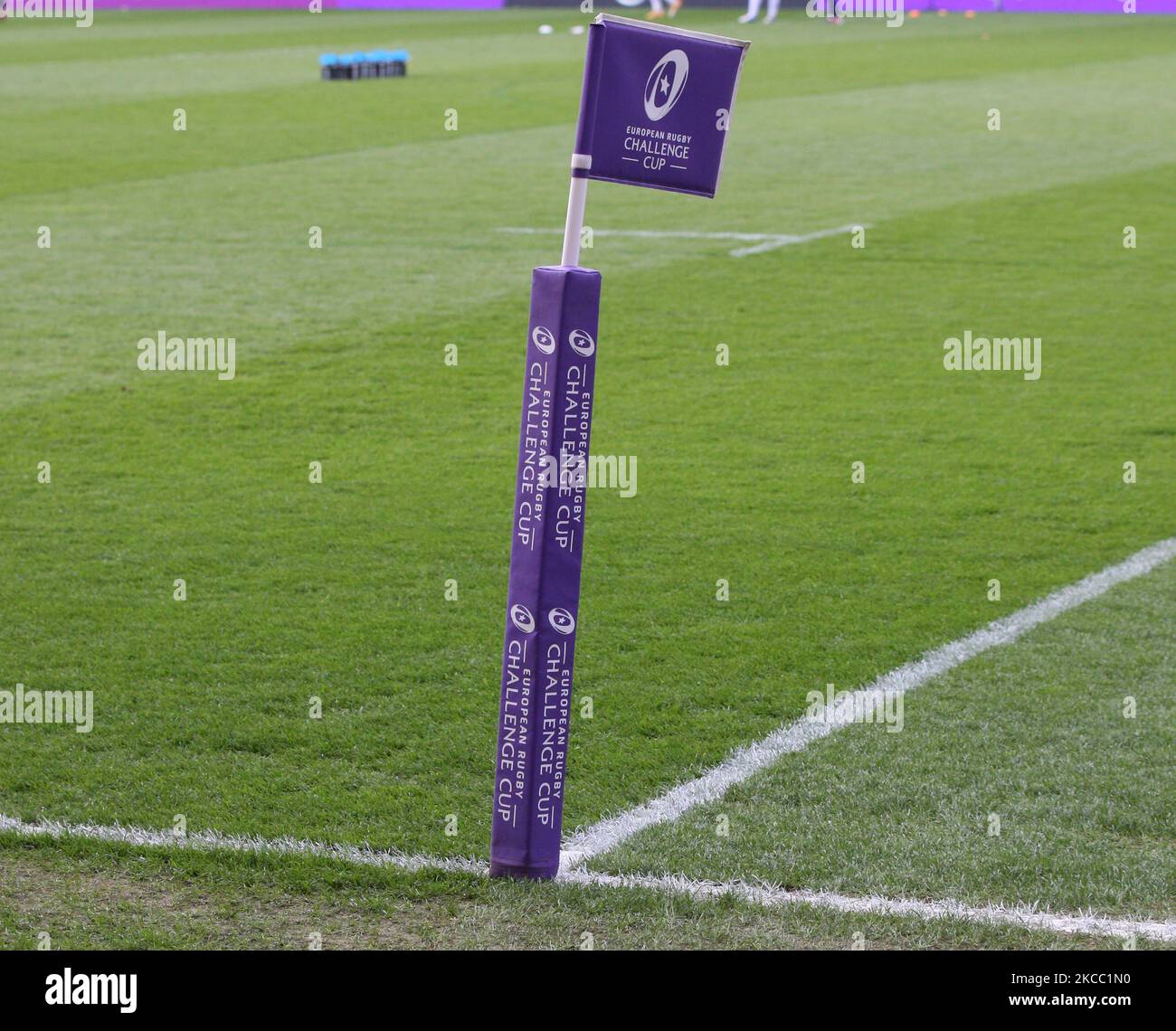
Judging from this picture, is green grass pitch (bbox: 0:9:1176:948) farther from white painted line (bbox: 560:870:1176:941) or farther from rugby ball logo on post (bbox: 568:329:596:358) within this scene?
rugby ball logo on post (bbox: 568:329:596:358)

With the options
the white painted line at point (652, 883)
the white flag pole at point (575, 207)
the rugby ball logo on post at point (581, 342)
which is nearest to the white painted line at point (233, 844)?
the white painted line at point (652, 883)

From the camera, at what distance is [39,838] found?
4.80 m

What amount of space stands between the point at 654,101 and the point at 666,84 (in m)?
0.05

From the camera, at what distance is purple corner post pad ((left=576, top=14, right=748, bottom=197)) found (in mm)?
4188

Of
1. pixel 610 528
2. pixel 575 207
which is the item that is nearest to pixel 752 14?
pixel 610 528

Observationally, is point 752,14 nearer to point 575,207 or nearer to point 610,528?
point 610,528

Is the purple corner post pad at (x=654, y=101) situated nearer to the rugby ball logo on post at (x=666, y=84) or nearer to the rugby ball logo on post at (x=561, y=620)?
the rugby ball logo on post at (x=666, y=84)

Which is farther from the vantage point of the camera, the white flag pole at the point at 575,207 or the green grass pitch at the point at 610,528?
the green grass pitch at the point at 610,528

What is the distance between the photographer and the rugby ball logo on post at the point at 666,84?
13.9 ft

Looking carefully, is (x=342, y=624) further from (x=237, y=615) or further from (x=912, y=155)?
(x=912, y=155)

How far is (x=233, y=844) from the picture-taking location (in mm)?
4781
